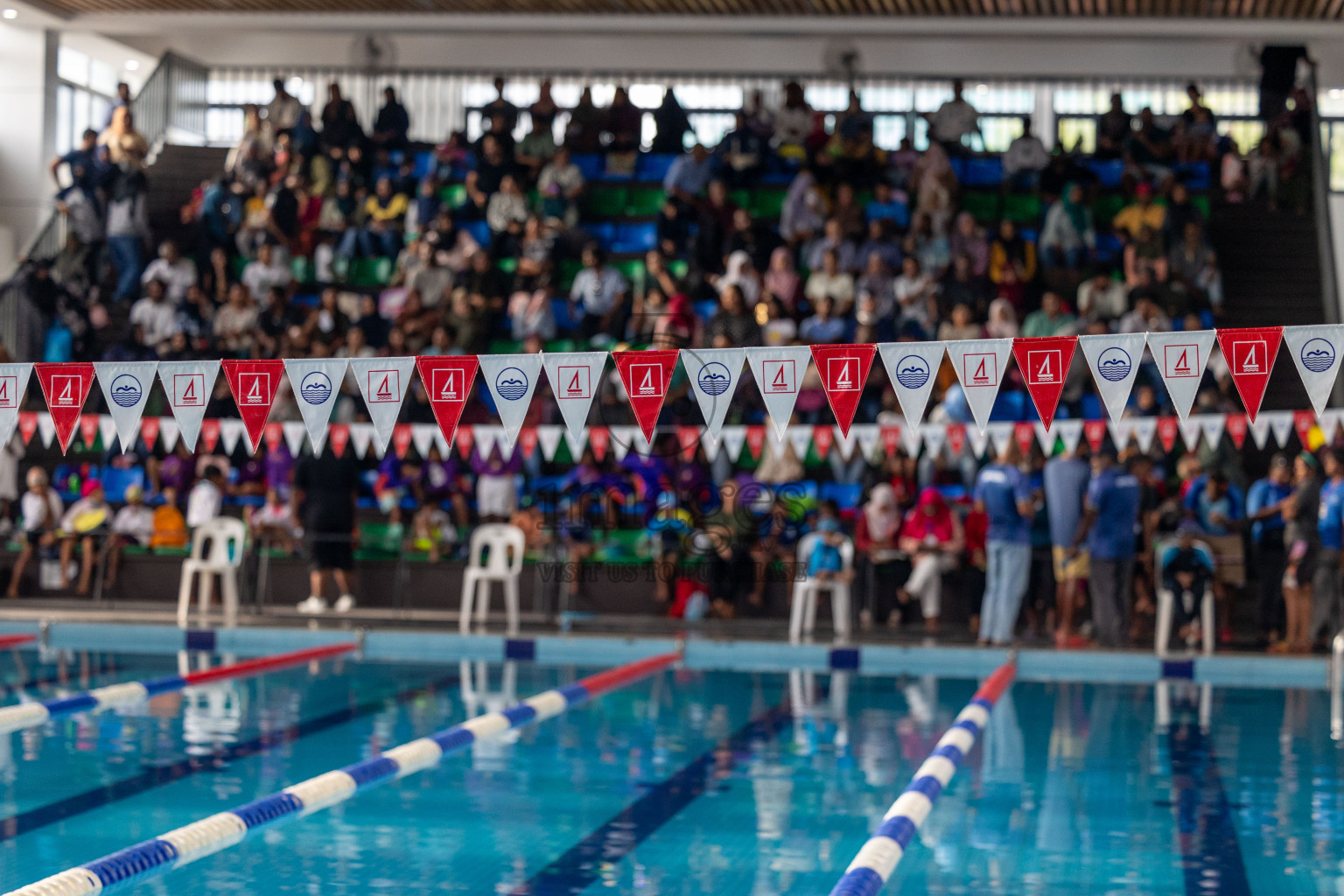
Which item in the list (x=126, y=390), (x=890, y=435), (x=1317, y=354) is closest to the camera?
(x=1317, y=354)

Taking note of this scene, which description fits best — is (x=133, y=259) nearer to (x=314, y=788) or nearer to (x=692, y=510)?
(x=692, y=510)

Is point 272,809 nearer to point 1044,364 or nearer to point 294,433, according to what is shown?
point 1044,364

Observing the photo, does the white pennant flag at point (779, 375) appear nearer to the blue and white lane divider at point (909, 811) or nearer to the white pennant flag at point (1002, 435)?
the blue and white lane divider at point (909, 811)

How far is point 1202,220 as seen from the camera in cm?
1494

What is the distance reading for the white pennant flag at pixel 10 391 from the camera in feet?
23.6

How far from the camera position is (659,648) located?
1191cm

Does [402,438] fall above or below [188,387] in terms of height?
above

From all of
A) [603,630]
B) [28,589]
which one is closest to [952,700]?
[603,630]

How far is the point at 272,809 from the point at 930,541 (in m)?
7.73

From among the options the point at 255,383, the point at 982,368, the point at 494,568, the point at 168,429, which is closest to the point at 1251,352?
the point at 982,368

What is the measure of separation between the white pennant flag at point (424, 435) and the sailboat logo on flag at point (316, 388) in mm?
5557

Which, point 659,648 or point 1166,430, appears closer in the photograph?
point 1166,430

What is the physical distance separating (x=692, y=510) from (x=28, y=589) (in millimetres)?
6302

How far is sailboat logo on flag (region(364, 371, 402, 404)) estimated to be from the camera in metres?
7.25
